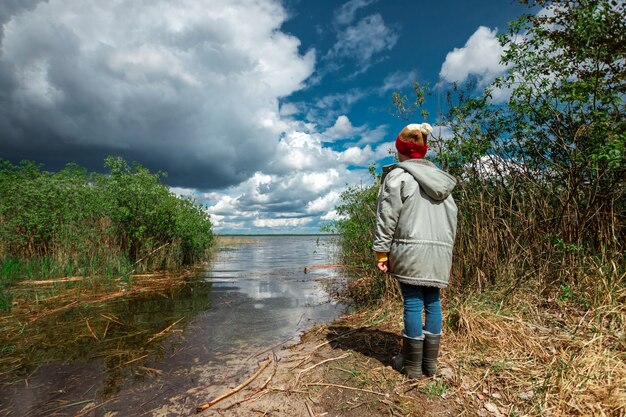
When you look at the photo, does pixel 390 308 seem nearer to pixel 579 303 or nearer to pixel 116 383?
pixel 579 303

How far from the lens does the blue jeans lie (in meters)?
2.85

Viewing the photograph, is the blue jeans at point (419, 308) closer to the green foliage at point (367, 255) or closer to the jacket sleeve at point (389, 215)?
the jacket sleeve at point (389, 215)

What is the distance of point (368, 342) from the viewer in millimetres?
3830

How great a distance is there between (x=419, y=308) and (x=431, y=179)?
117 cm

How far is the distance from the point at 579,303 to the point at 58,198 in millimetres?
14579

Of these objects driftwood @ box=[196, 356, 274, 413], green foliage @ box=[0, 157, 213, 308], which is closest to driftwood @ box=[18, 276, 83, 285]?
green foliage @ box=[0, 157, 213, 308]

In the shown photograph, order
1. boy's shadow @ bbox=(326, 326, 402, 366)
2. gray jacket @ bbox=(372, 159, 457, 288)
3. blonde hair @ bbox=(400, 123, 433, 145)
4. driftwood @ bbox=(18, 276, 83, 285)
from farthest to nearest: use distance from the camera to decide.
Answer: driftwood @ bbox=(18, 276, 83, 285)
boy's shadow @ bbox=(326, 326, 402, 366)
blonde hair @ bbox=(400, 123, 433, 145)
gray jacket @ bbox=(372, 159, 457, 288)

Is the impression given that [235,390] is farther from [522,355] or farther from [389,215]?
[522,355]

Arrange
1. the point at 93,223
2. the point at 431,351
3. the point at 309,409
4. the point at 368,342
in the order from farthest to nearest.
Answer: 1. the point at 93,223
2. the point at 368,342
3. the point at 431,351
4. the point at 309,409

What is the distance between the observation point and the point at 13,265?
8898 millimetres

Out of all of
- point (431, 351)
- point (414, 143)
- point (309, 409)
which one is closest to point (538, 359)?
point (431, 351)

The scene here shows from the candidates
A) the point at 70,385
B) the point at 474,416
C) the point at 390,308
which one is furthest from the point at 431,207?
the point at 70,385

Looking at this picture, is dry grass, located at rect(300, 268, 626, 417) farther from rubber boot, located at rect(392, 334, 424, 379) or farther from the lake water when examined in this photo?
the lake water

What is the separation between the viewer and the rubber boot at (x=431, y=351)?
2875 millimetres
